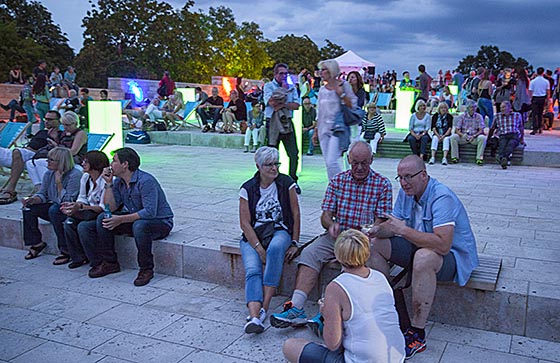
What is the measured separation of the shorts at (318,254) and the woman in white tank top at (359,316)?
1.21 meters

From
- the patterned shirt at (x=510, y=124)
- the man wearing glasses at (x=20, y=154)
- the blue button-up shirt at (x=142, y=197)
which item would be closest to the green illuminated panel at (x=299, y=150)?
the man wearing glasses at (x=20, y=154)

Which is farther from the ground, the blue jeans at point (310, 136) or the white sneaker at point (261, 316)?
the blue jeans at point (310, 136)

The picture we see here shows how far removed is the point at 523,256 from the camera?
4.49 meters

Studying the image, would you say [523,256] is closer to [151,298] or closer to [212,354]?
[212,354]

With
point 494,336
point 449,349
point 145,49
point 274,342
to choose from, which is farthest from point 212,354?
point 145,49

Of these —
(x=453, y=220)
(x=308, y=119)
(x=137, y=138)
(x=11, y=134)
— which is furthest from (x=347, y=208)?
(x=137, y=138)

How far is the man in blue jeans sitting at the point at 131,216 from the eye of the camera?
4801mm

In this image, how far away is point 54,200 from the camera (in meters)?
5.48

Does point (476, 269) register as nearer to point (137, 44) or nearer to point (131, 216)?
point (131, 216)

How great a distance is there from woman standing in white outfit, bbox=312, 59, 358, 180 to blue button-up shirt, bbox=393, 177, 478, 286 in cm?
249

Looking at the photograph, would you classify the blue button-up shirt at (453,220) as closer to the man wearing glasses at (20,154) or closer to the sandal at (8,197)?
the sandal at (8,197)

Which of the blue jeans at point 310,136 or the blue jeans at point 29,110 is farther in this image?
the blue jeans at point 29,110

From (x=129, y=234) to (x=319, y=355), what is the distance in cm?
283

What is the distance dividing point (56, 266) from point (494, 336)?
4.07 meters
